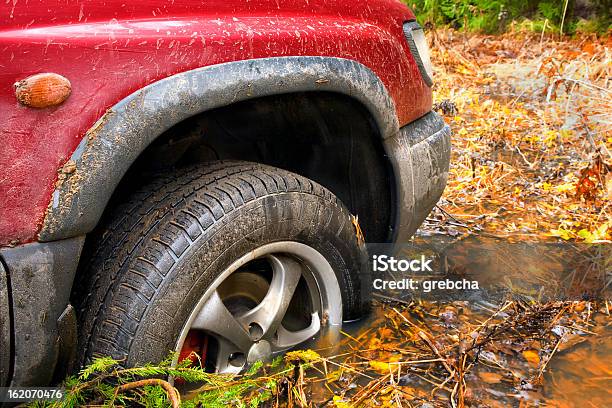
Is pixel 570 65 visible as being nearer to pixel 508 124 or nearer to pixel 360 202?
pixel 508 124

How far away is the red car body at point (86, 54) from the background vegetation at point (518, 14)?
6.94 m

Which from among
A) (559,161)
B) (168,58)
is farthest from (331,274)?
(559,161)

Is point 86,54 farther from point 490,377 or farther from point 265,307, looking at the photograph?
point 490,377

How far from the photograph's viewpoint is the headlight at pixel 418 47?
2.43m

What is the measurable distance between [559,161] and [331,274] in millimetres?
3429

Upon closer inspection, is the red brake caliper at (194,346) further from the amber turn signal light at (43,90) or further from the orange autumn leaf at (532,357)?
the orange autumn leaf at (532,357)

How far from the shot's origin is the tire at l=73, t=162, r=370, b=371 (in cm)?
160

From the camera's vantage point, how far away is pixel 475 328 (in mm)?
2508

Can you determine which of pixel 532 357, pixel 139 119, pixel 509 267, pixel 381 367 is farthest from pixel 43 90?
pixel 509 267

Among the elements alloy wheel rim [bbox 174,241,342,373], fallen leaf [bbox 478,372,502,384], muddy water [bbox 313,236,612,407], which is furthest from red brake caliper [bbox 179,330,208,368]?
fallen leaf [bbox 478,372,502,384]

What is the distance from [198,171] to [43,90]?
2.11 feet

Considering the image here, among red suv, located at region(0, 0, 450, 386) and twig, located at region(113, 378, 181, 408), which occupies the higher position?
red suv, located at region(0, 0, 450, 386)

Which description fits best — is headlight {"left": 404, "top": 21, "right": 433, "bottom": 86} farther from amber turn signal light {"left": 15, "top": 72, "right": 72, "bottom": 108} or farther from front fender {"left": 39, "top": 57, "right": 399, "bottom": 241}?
amber turn signal light {"left": 15, "top": 72, "right": 72, "bottom": 108}

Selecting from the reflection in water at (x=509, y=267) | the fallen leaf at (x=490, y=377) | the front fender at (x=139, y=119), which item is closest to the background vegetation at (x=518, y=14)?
the reflection in water at (x=509, y=267)
